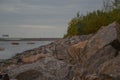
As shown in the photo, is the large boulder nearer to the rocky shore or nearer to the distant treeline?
the rocky shore

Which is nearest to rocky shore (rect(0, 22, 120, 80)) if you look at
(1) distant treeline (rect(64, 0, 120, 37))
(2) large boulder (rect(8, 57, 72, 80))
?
(2) large boulder (rect(8, 57, 72, 80))

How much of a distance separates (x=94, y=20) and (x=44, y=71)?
1474 cm

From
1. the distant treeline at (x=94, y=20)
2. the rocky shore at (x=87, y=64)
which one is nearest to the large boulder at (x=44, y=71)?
the rocky shore at (x=87, y=64)

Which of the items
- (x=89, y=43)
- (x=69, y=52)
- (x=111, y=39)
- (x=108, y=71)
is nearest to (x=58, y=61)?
(x=69, y=52)

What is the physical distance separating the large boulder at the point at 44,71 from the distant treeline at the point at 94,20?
1167 cm

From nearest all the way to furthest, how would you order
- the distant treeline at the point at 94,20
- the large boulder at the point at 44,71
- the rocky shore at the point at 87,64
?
the rocky shore at the point at 87,64
the large boulder at the point at 44,71
the distant treeline at the point at 94,20

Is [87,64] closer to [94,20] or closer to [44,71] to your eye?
[44,71]

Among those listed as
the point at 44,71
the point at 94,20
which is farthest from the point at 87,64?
the point at 94,20

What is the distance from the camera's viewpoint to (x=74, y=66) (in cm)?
2558

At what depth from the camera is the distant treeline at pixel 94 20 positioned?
38.4m

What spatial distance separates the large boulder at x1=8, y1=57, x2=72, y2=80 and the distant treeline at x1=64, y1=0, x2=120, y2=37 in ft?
38.3

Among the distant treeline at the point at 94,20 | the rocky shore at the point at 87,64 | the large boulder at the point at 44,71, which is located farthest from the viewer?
the distant treeline at the point at 94,20

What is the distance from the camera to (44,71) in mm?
25531

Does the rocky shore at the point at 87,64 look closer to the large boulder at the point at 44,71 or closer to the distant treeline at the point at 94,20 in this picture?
the large boulder at the point at 44,71
